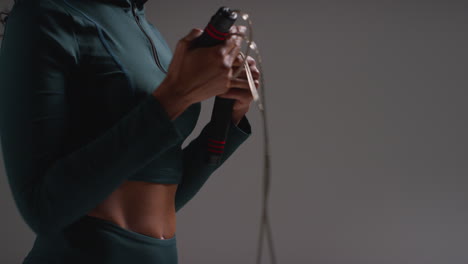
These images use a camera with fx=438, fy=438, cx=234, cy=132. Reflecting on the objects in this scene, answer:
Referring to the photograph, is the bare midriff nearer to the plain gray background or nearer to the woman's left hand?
the woman's left hand

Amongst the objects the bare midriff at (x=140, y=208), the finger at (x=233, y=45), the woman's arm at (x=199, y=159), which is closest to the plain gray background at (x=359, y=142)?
the woman's arm at (x=199, y=159)

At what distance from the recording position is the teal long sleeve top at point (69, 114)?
472 millimetres

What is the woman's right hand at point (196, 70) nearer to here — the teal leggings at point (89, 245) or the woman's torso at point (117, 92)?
the woman's torso at point (117, 92)

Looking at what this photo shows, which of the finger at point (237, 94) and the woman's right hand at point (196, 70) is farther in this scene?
the finger at point (237, 94)

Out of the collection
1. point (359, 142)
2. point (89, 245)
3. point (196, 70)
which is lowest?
point (359, 142)

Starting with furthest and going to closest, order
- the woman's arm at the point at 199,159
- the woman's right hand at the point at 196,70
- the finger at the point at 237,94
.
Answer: the woman's arm at the point at 199,159 → the finger at the point at 237,94 → the woman's right hand at the point at 196,70

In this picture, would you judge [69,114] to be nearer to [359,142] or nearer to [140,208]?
[140,208]

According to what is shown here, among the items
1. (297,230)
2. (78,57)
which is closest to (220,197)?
(297,230)

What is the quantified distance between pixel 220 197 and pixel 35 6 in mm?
1920

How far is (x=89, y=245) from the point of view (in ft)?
1.76

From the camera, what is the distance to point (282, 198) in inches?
92.1

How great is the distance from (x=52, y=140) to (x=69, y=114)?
0.05 metres

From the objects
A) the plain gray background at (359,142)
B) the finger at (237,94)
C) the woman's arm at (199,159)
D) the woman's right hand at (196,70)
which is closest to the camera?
the woman's right hand at (196,70)

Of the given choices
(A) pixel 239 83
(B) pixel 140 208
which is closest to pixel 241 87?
(A) pixel 239 83
